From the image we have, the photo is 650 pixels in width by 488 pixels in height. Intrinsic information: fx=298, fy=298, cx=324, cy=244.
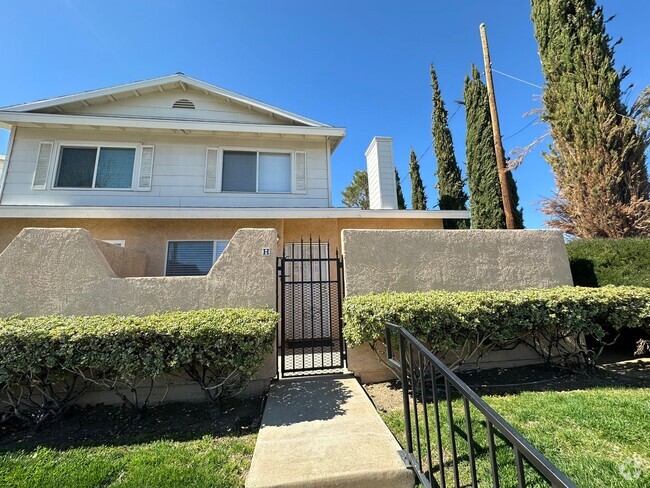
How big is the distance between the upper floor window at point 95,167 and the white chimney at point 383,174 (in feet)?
24.1

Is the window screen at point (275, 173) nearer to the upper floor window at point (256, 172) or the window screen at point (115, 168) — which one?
the upper floor window at point (256, 172)

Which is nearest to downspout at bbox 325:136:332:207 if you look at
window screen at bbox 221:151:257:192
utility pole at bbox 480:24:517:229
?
window screen at bbox 221:151:257:192

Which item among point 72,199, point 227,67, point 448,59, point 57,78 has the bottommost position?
point 72,199

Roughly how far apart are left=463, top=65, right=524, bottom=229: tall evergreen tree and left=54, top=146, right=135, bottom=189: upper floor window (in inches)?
496

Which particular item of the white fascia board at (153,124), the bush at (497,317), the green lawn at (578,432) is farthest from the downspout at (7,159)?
the green lawn at (578,432)

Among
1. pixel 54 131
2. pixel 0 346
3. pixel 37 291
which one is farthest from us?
pixel 54 131

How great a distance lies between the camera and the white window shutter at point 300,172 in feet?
28.8

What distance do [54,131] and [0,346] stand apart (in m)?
7.48

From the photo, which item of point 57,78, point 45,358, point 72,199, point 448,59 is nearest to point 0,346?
point 45,358

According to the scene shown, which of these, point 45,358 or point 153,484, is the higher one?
point 45,358

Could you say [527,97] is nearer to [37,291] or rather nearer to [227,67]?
[227,67]

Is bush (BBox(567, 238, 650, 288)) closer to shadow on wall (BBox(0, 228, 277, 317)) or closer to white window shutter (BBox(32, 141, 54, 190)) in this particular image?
shadow on wall (BBox(0, 228, 277, 317))

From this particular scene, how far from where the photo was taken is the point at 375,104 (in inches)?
560

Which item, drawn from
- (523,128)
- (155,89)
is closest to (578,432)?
(523,128)
